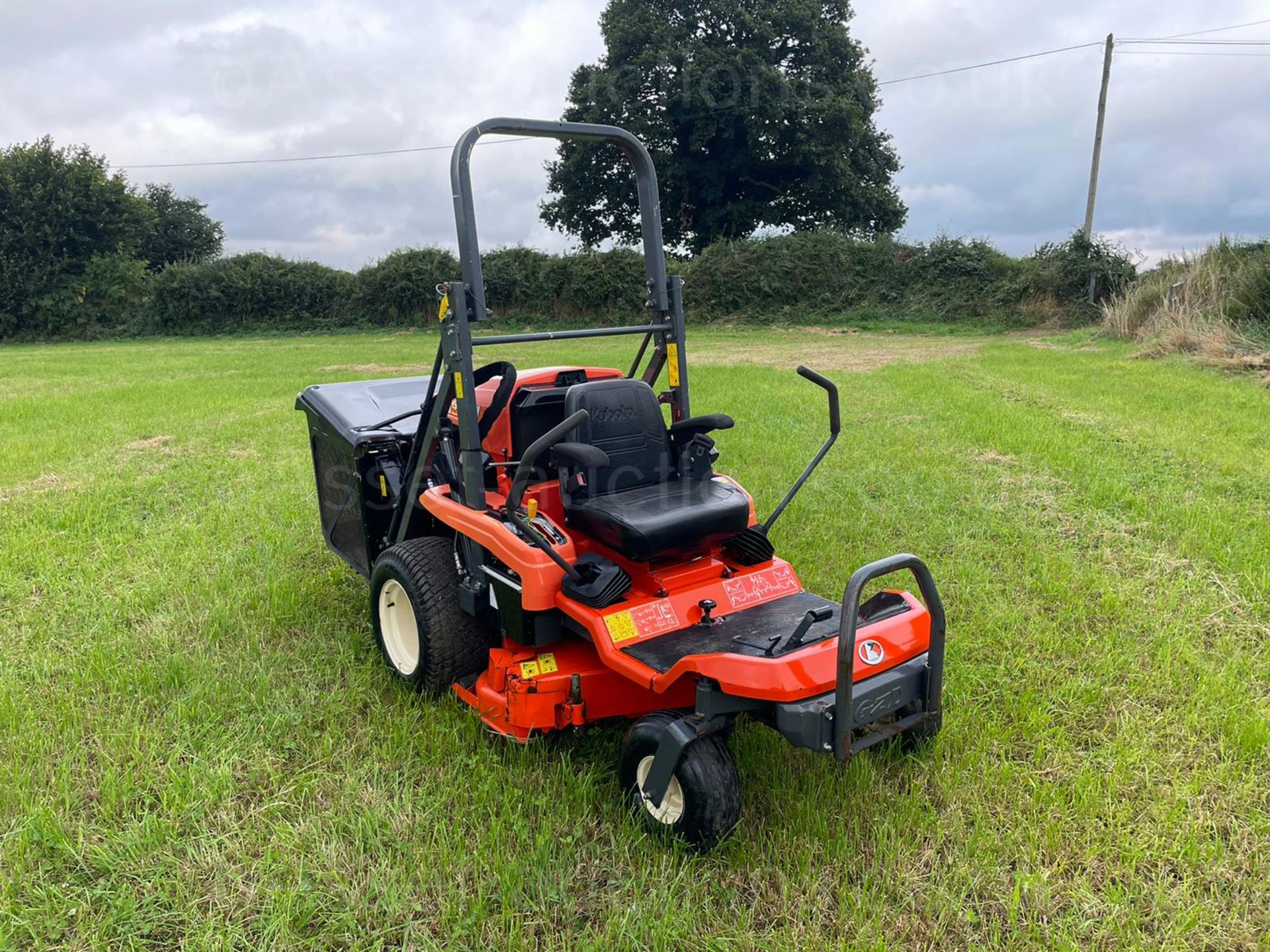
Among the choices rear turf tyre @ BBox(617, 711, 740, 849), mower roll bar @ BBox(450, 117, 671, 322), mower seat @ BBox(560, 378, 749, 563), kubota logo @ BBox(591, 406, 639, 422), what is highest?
mower roll bar @ BBox(450, 117, 671, 322)

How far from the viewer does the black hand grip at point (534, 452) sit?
8.65 feet

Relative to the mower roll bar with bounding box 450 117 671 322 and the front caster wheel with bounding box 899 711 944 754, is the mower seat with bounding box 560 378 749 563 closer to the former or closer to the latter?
the mower roll bar with bounding box 450 117 671 322

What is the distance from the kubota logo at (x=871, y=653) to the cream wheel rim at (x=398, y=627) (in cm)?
181

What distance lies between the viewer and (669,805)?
2.49m

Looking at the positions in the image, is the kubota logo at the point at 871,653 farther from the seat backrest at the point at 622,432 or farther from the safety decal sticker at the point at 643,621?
the seat backrest at the point at 622,432

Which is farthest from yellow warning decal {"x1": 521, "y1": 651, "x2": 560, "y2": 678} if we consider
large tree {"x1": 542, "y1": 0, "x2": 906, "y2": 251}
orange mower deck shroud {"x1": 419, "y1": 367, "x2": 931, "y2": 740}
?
large tree {"x1": 542, "y1": 0, "x2": 906, "y2": 251}

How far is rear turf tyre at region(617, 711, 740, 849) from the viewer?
233 cm

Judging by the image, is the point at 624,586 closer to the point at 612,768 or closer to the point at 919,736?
the point at 612,768

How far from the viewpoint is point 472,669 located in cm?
325

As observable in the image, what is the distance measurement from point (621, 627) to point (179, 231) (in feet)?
145

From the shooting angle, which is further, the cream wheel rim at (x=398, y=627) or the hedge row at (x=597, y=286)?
the hedge row at (x=597, y=286)

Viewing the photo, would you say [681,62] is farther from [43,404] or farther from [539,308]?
[43,404]

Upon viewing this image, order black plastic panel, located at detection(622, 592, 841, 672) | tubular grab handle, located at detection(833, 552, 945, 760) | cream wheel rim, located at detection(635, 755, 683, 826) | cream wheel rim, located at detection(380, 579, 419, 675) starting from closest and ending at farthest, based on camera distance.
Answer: tubular grab handle, located at detection(833, 552, 945, 760) → cream wheel rim, located at detection(635, 755, 683, 826) → black plastic panel, located at detection(622, 592, 841, 672) → cream wheel rim, located at detection(380, 579, 419, 675)

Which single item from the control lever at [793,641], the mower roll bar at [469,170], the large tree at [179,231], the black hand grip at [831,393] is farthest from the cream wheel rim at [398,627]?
the large tree at [179,231]
